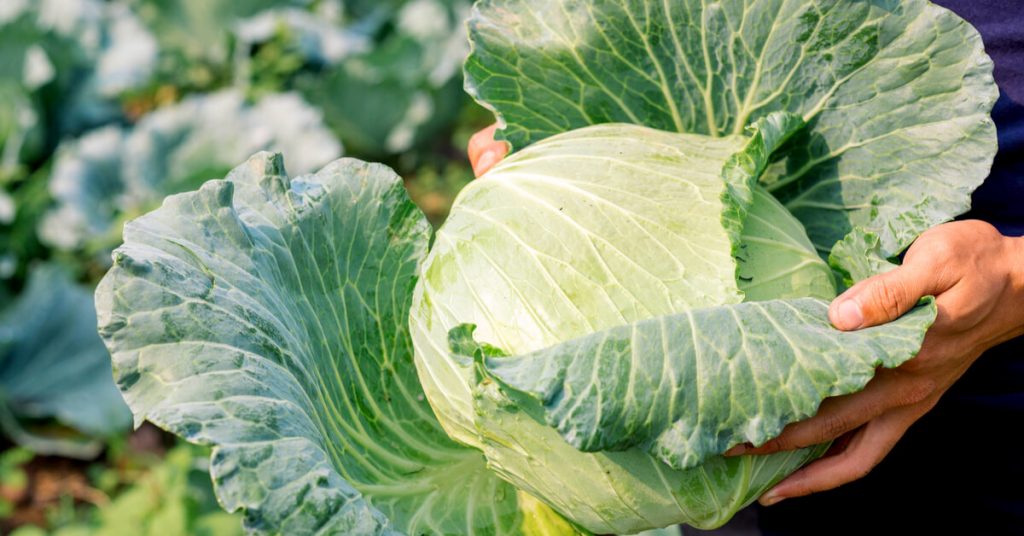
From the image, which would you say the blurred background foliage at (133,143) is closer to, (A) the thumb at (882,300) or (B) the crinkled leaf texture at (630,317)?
(B) the crinkled leaf texture at (630,317)

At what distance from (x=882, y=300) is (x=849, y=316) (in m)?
0.06

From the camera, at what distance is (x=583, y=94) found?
214 centimetres

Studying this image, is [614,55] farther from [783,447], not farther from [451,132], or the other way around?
[451,132]

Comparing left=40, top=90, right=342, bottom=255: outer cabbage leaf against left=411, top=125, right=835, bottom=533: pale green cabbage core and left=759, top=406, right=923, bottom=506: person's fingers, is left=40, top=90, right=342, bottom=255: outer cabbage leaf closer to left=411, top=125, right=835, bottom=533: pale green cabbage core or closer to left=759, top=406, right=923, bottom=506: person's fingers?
left=411, top=125, right=835, bottom=533: pale green cabbage core

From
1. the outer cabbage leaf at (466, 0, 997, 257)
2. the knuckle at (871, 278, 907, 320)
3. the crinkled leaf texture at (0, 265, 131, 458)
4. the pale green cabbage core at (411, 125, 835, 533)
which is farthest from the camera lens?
the crinkled leaf texture at (0, 265, 131, 458)

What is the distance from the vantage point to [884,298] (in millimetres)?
1575

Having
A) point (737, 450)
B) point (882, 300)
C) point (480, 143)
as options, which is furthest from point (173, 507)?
point (882, 300)

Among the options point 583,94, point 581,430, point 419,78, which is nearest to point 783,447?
point 581,430

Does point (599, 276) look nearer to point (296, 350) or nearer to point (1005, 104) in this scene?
point (296, 350)

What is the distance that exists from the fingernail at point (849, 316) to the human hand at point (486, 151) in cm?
91

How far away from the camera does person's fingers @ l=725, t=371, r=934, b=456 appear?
1.65m

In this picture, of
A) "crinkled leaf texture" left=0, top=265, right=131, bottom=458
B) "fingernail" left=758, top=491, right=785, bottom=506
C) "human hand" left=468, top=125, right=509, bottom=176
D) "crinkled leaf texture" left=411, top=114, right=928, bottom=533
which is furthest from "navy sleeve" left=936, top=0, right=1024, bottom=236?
"crinkled leaf texture" left=0, top=265, right=131, bottom=458

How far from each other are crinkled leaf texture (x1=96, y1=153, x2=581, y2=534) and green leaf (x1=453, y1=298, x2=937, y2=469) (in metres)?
0.40

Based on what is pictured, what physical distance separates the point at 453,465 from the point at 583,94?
0.88 metres
